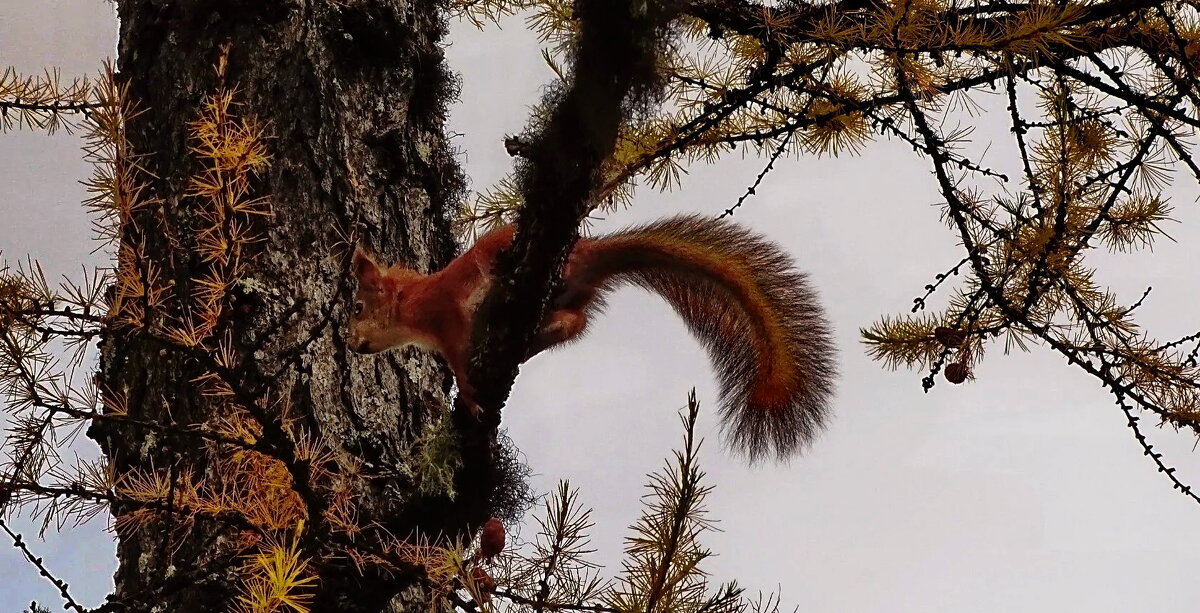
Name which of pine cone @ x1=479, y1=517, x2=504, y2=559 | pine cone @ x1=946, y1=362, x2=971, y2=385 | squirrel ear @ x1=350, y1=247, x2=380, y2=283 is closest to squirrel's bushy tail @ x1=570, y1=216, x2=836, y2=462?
pine cone @ x1=946, y1=362, x2=971, y2=385

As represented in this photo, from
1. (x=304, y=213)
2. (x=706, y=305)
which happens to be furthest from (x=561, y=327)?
(x=304, y=213)

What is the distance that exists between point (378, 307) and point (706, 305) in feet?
1.56

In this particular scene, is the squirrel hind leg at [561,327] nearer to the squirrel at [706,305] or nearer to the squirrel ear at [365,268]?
the squirrel at [706,305]

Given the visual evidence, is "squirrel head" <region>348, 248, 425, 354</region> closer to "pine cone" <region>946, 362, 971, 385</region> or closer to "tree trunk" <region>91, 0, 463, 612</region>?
"tree trunk" <region>91, 0, 463, 612</region>

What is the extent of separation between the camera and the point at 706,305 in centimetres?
154

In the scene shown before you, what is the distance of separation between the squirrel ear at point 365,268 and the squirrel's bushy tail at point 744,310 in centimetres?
30

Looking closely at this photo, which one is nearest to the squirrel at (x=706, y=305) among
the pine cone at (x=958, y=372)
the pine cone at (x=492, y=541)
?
the pine cone at (x=958, y=372)

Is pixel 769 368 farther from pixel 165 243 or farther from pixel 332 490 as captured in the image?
pixel 165 243

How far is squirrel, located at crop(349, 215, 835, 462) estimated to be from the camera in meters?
1.41

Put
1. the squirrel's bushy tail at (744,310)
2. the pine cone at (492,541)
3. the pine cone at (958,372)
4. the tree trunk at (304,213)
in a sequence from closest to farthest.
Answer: the pine cone at (492,541), the tree trunk at (304,213), the squirrel's bushy tail at (744,310), the pine cone at (958,372)

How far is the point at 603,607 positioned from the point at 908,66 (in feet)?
2.67

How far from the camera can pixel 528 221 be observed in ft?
3.52

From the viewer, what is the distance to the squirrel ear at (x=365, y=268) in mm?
1470

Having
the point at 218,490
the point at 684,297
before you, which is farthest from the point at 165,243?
the point at 684,297
